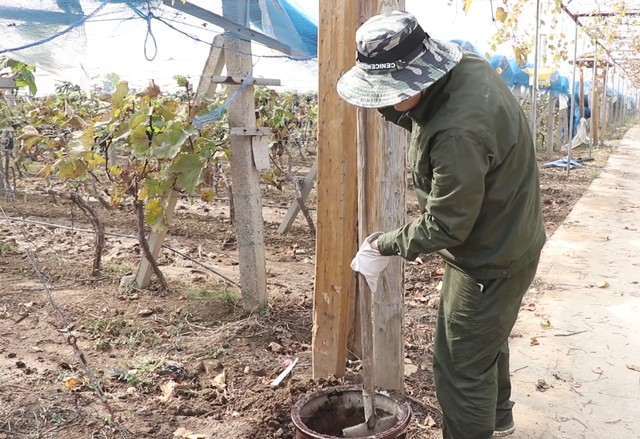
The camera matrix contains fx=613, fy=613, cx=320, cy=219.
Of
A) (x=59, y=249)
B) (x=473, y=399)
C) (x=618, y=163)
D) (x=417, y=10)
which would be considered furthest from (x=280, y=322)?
(x=618, y=163)

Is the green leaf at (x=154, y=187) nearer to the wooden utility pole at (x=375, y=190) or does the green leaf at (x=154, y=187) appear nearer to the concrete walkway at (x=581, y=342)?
the wooden utility pole at (x=375, y=190)

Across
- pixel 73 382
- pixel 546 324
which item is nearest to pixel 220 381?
pixel 73 382

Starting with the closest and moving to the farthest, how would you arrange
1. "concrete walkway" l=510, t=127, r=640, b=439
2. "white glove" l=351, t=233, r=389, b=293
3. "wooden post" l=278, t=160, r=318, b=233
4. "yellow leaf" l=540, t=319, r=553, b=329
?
1. "white glove" l=351, t=233, r=389, b=293
2. "concrete walkway" l=510, t=127, r=640, b=439
3. "yellow leaf" l=540, t=319, r=553, b=329
4. "wooden post" l=278, t=160, r=318, b=233

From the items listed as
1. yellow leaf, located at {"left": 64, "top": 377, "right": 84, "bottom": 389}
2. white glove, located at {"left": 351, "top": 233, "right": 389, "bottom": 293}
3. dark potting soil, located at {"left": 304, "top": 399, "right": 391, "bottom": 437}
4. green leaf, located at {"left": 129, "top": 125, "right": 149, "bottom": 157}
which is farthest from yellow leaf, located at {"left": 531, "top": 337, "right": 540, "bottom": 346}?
green leaf, located at {"left": 129, "top": 125, "right": 149, "bottom": 157}

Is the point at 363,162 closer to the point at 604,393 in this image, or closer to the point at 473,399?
the point at 473,399

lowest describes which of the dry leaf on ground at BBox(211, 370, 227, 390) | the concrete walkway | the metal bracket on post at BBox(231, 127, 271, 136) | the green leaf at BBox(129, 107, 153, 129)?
the concrete walkway

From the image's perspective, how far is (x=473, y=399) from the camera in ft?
8.48

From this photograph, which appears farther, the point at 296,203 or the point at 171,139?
the point at 296,203

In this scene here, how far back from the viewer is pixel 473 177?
6.95ft

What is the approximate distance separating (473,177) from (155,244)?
11.0 feet

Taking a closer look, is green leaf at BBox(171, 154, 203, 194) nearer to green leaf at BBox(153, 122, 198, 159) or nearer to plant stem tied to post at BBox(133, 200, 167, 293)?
green leaf at BBox(153, 122, 198, 159)

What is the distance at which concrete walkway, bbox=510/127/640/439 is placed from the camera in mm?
3316

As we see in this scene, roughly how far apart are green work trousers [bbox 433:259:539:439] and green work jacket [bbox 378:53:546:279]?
78 millimetres

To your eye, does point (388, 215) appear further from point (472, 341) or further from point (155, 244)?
point (155, 244)
